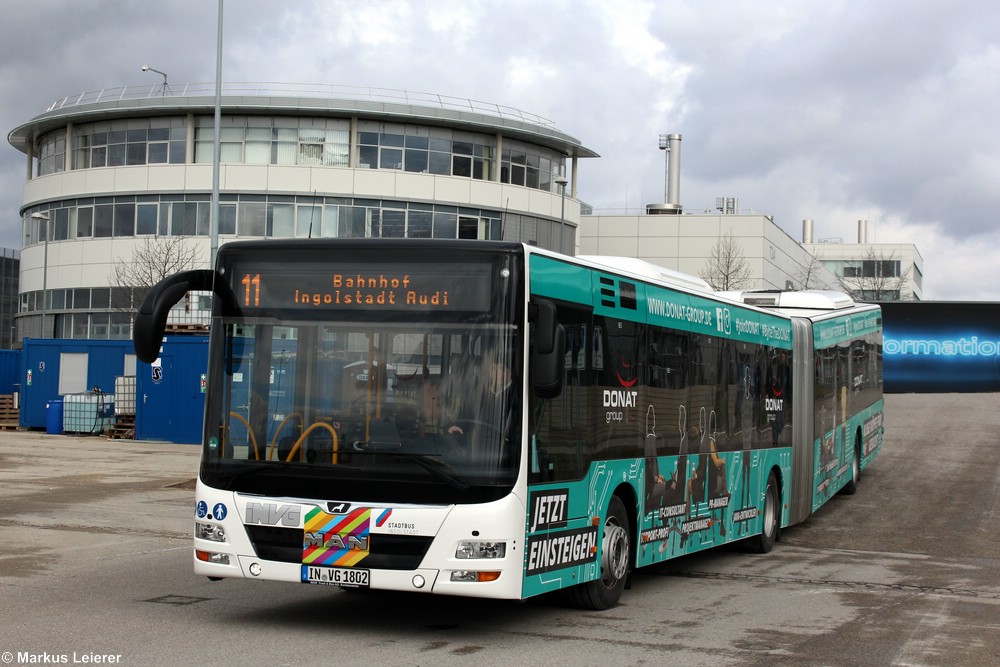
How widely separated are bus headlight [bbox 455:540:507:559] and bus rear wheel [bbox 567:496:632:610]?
1.80 m

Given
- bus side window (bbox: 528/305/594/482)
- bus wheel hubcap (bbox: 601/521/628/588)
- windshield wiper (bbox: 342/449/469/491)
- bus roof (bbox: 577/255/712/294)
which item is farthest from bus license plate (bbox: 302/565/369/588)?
bus roof (bbox: 577/255/712/294)

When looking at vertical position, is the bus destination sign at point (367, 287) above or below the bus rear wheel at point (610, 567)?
above

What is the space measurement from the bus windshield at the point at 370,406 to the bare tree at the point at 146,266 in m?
44.0

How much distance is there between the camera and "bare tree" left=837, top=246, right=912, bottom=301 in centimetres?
9562

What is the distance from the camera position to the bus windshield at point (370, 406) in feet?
27.7

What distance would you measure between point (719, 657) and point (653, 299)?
3982 millimetres

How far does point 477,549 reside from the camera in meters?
8.34

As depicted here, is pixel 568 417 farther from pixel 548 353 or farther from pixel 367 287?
pixel 367 287

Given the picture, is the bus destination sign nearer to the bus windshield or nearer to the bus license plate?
the bus windshield

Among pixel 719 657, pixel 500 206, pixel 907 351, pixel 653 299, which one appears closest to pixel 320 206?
pixel 500 206

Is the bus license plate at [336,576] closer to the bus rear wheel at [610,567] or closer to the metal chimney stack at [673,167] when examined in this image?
the bus rear wheel at [610,567]

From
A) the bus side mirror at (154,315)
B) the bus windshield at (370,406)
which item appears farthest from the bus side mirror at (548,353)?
the bus side mirror at (154,315)

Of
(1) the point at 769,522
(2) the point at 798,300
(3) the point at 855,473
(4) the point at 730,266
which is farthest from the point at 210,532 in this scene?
(4) the point at 730,266

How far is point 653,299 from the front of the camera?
446 inches
